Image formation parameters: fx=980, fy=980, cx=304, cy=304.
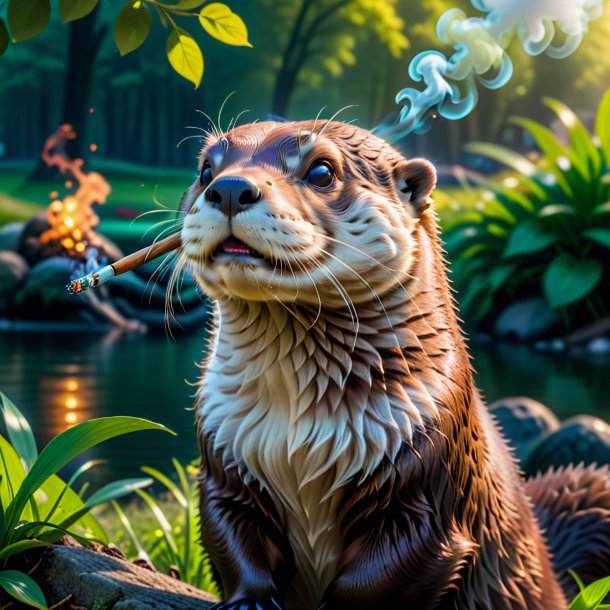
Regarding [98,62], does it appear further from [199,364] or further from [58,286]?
[199,364]

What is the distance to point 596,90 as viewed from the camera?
42.2 feet

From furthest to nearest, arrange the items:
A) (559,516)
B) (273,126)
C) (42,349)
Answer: (42,349) < (559,516) < (273,126)

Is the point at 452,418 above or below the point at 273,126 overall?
below

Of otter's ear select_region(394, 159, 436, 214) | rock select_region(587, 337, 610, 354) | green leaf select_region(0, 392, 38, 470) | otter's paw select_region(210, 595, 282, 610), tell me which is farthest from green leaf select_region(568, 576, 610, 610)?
rock select_region(587, 337, 610, 354)

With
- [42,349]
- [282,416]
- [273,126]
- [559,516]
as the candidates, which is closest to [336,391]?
[282,416]

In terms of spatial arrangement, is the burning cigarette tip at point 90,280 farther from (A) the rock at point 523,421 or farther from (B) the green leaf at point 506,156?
(B) the green leaf at point 506,156

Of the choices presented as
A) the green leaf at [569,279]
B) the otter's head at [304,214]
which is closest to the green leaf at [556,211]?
the green leaf at [569,279]

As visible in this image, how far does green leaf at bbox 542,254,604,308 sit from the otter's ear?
720 cm

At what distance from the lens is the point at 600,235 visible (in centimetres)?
964

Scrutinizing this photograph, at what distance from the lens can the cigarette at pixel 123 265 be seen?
89.9 inches

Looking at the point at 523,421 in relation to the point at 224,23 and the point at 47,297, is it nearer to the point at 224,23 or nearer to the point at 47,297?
the point at 224,23

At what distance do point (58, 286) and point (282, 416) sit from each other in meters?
7.61

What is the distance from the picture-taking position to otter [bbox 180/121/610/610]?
2191mm

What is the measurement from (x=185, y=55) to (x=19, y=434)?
3.82 feet
